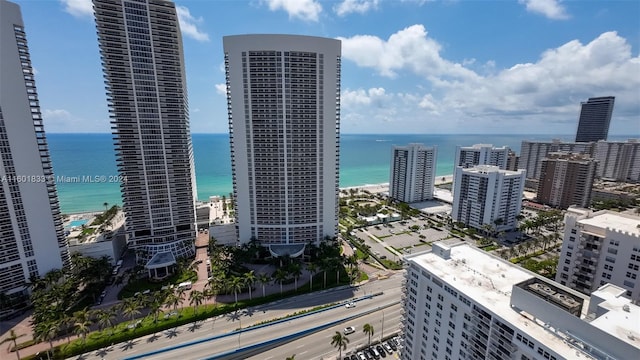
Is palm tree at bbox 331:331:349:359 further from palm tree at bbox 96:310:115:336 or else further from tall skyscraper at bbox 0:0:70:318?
tall skyscraper at bbox 0:0:70:318

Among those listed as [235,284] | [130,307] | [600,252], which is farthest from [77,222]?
[600,252]

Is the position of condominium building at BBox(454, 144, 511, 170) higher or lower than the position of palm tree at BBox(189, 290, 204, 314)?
higher

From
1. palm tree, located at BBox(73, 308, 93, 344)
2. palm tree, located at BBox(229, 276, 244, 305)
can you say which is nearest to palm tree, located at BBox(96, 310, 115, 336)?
palm tree, located at BBox(73, 308, 93, 344)

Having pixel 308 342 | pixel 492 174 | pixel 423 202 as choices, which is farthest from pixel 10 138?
pixel 423 202

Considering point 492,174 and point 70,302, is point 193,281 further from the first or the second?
point 492,174

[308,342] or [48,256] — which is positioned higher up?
[48,256]

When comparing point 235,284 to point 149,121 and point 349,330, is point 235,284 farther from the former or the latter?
point 149,121
